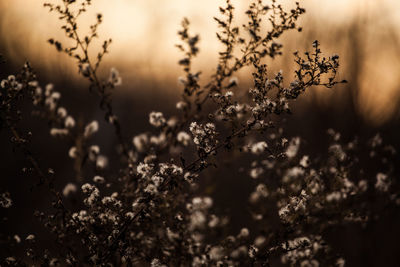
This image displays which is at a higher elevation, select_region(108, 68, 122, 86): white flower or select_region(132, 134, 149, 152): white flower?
select_region(108, 68, 122, 86): white flower

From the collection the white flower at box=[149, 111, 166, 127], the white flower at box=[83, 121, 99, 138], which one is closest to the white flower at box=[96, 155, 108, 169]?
the white flower at box=[83, 121, 99, 138]

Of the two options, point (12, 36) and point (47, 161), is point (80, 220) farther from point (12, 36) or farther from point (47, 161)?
point (12, 36)

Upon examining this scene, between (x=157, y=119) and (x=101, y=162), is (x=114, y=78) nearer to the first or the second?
(x=157, y=119)

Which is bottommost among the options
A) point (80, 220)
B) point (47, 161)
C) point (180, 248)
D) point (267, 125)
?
point (180, 248)

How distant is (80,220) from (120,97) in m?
5.93

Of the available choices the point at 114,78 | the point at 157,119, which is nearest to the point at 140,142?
the point at 157,119

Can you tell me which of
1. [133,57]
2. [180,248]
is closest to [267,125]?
[180,248]

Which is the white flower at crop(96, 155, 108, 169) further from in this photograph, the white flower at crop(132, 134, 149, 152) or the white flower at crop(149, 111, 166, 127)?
the white flower at crop(149, 111, 166, 127)

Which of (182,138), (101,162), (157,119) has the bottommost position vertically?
(101,162)

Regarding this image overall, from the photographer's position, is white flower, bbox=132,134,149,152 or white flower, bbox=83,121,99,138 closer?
white flower, bbox=83,121,99,138

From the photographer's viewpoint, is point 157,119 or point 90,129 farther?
point 157,119

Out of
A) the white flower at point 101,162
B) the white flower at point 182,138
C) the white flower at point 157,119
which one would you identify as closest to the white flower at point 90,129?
the white flower at point 101,162

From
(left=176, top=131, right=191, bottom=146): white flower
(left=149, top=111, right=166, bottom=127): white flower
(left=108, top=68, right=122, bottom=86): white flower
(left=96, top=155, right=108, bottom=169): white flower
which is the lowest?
(left=96, top=155, right=108, bottom=169): white flower

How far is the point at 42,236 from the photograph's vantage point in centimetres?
688
